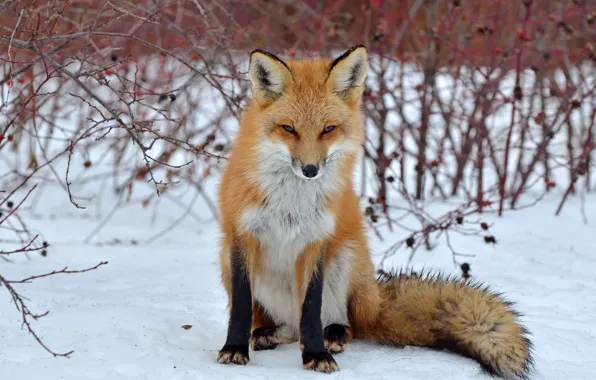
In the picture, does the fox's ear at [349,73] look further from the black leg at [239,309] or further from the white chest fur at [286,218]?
the black leg at [239,309]

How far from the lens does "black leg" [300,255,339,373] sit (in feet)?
10.6

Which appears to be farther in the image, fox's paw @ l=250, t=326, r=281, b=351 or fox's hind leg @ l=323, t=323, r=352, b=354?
fox's paw @ l=250, t=326, r=281, b=351

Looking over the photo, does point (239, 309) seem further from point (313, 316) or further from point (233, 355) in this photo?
point (313, 316)

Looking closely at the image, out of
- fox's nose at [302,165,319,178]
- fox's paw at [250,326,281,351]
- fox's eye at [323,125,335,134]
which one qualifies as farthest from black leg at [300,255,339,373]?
fox's eye at [323,125,335,134]

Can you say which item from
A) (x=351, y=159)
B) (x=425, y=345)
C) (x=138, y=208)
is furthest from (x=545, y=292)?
(x=138, y=208)

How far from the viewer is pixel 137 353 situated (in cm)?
315

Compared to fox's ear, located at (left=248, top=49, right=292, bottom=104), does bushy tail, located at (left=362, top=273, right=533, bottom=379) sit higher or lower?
lower

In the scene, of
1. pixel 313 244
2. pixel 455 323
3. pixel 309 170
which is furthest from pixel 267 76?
pixel 455 323

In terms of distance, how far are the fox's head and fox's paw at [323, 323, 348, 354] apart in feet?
2.66

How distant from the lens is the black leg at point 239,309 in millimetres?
3283

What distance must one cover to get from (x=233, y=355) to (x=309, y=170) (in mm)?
922

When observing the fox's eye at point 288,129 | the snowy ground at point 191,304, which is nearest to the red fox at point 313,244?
the fox's eye at point 288,129

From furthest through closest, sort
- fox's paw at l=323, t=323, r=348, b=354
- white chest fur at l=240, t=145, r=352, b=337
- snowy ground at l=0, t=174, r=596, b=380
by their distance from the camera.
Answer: fox's paw at l=323, t=323, r=348, b=354, white chest fur at l=240, t=145, r=352, b=337, snowy ground at l=0, t=174, r=596, b=380

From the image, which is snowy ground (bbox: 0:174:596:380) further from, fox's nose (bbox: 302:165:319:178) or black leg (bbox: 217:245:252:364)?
fox's nose (bbox: 302:165:319:178)
